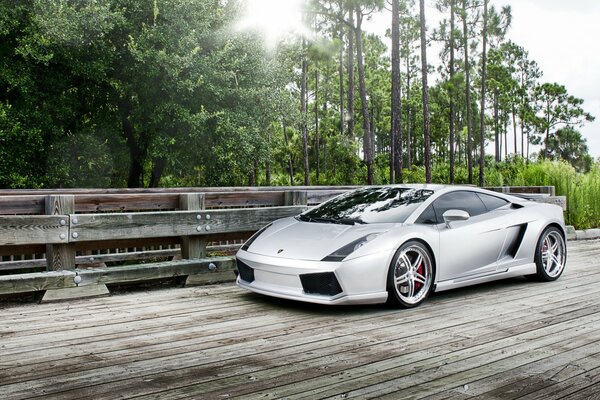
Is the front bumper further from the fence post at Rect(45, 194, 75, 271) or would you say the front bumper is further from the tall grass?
the tall grass

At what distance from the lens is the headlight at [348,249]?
5.71 m

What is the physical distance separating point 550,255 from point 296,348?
15.0 feet

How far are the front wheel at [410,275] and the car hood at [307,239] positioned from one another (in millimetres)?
346

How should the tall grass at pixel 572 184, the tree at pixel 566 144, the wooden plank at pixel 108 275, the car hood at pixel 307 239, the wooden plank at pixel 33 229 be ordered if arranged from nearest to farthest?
the car hood at pixel 307 239
the wooden plank at pixel 108 275
the wooden plank at pixel 33 229
the tall grass at pixel 572 184
the tree at pixel 566 144

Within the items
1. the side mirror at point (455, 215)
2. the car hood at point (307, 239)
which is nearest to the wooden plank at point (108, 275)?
the car hood at point (307, 239)

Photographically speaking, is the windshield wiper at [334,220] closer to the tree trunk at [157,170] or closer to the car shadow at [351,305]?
the car shadow at [351,305]

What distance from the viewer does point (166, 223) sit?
7.36 meters

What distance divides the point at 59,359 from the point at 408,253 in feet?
11.4

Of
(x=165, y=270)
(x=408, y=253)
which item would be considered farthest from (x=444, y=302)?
(x=165, y=270)

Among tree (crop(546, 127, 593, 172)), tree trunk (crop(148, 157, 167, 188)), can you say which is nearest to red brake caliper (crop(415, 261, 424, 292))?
tree trunk (crop(148, 157, 167, 188))

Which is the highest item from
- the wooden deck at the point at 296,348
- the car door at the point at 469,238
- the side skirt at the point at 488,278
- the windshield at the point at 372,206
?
the windshield at the point at 372,206

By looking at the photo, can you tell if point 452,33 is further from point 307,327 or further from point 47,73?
point 307,327

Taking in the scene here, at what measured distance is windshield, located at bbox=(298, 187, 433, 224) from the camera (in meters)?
6.52

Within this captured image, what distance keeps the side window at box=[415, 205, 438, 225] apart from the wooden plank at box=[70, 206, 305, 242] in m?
2.51
